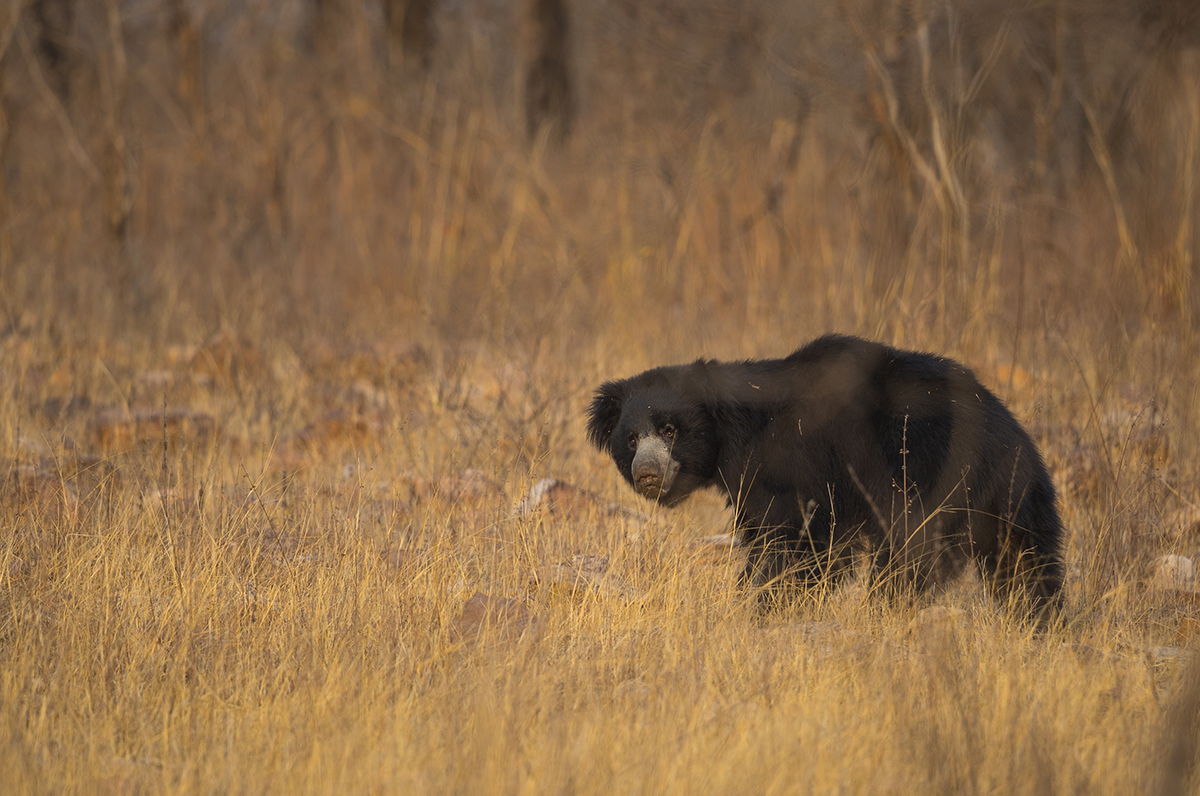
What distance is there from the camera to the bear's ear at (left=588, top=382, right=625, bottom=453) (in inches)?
151

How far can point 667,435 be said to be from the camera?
364cm

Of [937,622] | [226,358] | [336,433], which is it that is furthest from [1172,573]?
[226,358]

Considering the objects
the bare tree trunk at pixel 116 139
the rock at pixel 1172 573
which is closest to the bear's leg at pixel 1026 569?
the rock at pixel 1172 573

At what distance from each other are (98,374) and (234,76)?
550 cm

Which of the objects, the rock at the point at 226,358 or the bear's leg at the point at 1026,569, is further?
the rock at the point at 226,358

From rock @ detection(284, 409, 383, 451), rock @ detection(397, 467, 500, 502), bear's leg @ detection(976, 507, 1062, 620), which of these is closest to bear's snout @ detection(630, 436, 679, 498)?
rock @ detection(397, 467, 500, 502)

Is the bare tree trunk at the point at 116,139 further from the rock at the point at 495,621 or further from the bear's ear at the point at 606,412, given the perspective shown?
the rock at the point at 495,621

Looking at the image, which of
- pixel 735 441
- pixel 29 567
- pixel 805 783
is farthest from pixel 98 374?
pixel 805 783

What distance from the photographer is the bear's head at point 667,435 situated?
361 centimetres

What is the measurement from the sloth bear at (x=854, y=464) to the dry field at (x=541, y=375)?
0.17 meters

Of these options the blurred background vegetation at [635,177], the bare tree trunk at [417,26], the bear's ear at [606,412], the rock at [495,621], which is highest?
the bare tree trunk at [417,26]

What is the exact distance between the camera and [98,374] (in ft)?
20.1

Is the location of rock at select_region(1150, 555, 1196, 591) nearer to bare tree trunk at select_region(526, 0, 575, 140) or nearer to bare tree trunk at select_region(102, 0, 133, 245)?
bare tree trunk at select_region(102, 0, 133, 245)

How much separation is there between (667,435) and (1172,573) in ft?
5.25
